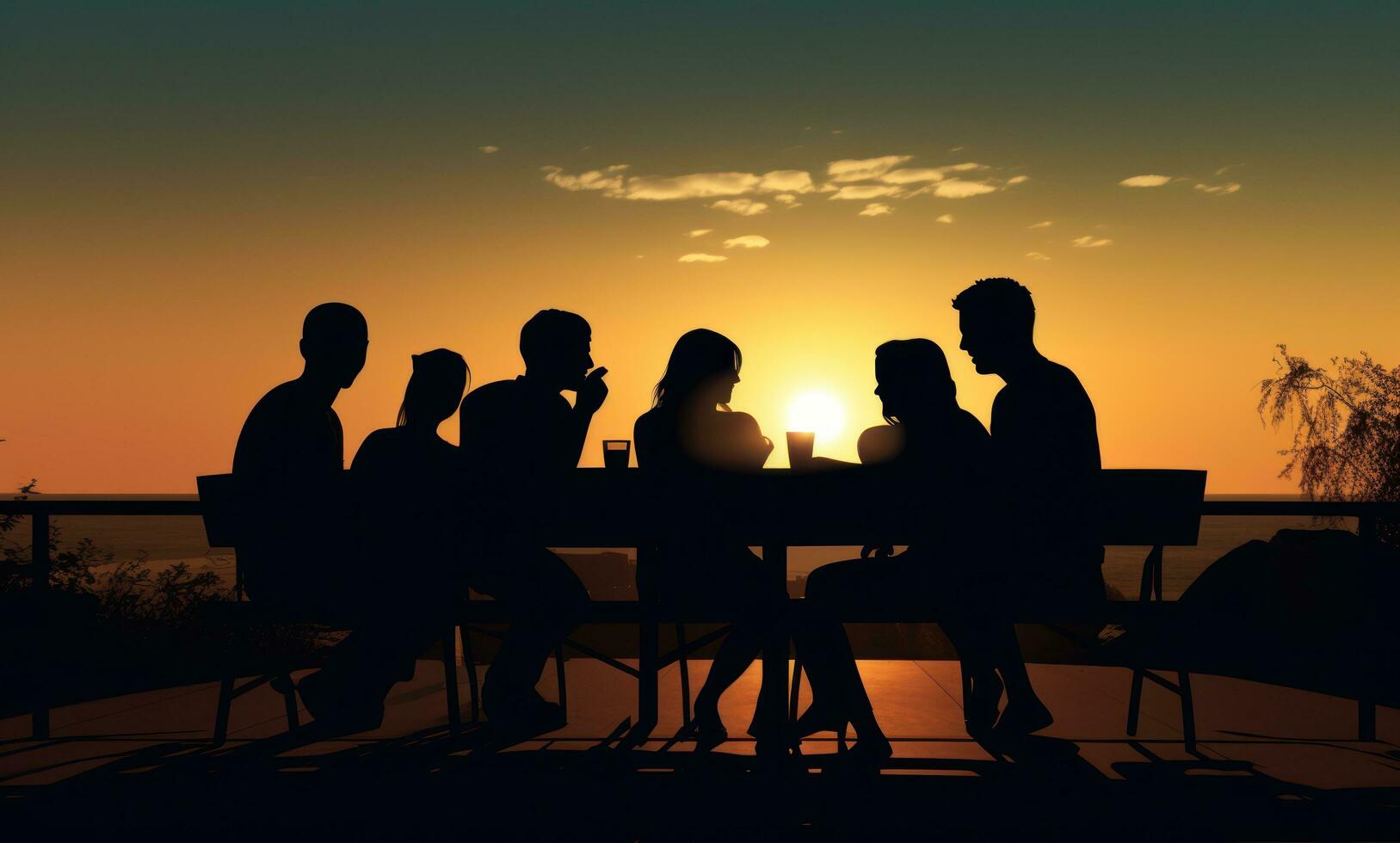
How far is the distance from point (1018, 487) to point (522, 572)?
1524 mm

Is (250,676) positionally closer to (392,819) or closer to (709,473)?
(392,819)

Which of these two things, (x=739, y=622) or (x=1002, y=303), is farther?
(x=739, y=622)

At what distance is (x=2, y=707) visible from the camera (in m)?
3.84

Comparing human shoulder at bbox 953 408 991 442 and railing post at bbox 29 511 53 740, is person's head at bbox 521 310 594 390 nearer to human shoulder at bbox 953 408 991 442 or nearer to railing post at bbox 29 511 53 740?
human shoulder at bbox 953 408 991 442

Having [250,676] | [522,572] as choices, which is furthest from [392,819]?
[250,676]

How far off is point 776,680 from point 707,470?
2.23 feet

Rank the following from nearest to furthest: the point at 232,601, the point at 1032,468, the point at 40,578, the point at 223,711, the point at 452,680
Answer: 1. the point at 1032,468
2. the point at 232,601
3. the point at 223,711
4. the point at 452,680
5. the point at 40,578

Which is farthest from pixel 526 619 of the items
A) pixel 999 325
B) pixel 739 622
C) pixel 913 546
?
pixel 999 325

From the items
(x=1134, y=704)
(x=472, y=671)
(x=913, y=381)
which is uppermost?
(x=913, y=381)

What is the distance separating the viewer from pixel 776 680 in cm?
295

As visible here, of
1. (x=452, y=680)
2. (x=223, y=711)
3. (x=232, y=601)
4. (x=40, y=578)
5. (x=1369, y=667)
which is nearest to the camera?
(x=1369, y=667)

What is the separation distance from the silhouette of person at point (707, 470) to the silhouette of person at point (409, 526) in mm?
654

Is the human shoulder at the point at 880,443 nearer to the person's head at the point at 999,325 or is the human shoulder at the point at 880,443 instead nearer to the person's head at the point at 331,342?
the person's head at the point at 999,325

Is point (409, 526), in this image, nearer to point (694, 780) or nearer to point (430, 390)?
point (430, 390)
